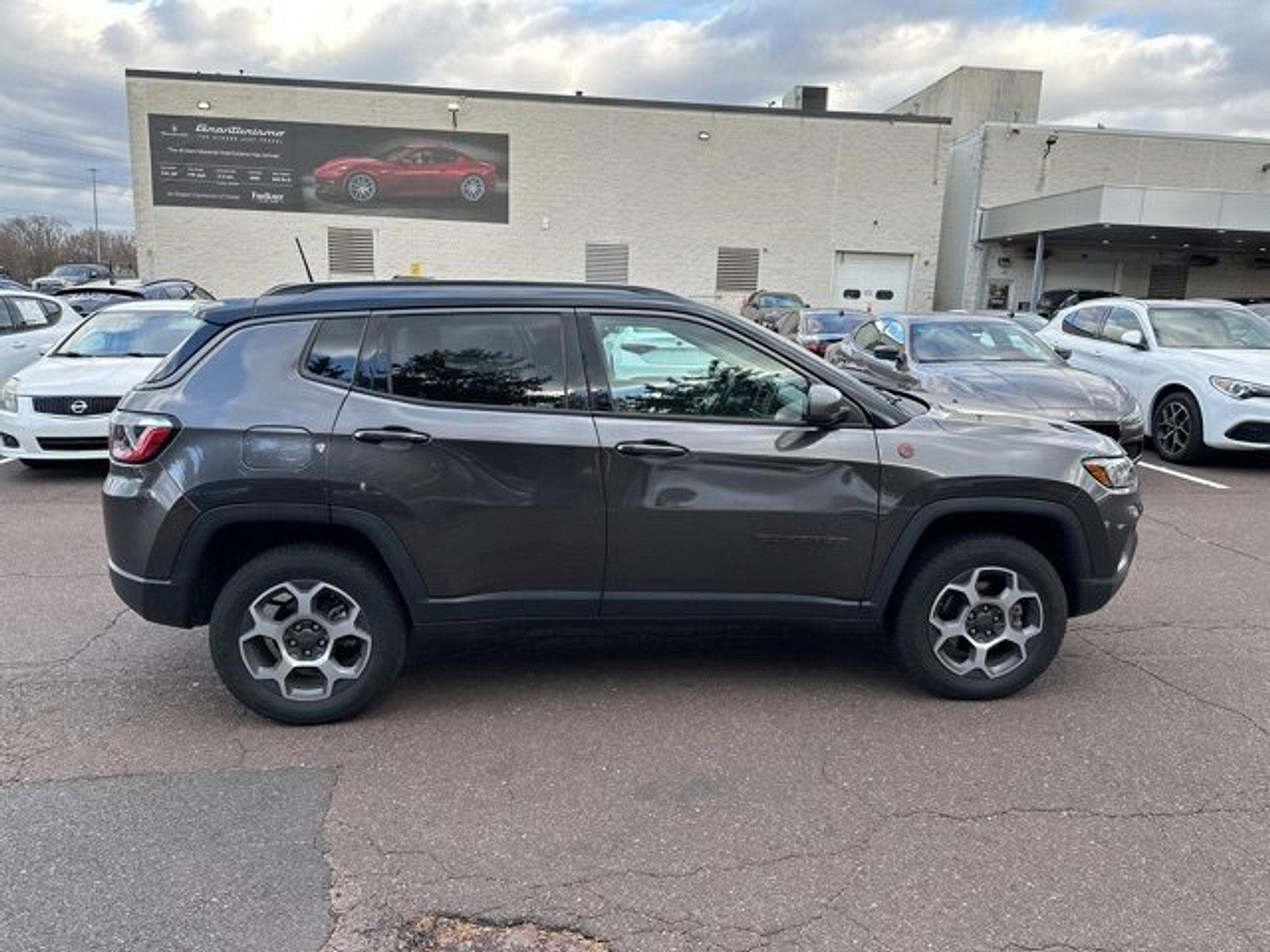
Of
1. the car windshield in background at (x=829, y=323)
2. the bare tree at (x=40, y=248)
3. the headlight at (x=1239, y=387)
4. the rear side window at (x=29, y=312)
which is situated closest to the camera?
the headlight at (x=1239, y=387)

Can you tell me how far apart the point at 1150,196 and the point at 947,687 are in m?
22.8

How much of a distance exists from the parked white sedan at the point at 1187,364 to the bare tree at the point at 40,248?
5311cm

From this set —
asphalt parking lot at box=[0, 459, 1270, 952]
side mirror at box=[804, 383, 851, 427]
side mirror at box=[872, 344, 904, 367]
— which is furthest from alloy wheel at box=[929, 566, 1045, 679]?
side mirror at box=[872, 344, 904, 367]

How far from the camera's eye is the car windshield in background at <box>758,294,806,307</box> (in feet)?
76.9

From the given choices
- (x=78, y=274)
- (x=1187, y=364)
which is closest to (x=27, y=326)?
(x=1187, y=364)

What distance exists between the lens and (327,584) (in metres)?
3.49

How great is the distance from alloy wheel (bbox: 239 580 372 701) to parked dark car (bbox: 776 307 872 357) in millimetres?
11612

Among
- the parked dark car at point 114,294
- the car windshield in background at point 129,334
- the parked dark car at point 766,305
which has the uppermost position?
the parked dark car at point 766,305

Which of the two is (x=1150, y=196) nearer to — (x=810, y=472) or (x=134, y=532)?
(x=810, y=472)

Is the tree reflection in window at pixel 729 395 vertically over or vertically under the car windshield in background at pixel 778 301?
under

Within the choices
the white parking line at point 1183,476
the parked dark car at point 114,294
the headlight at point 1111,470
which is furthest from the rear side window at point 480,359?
the parked dark car at point 114,294

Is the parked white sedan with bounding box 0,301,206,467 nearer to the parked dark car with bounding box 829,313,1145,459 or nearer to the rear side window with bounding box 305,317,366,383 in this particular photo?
the rear side window with bounding box 305,317,366,383

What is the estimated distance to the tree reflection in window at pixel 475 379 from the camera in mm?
3549

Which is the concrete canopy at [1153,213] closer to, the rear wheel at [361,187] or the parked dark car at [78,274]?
the rear wheel at [361,187]
